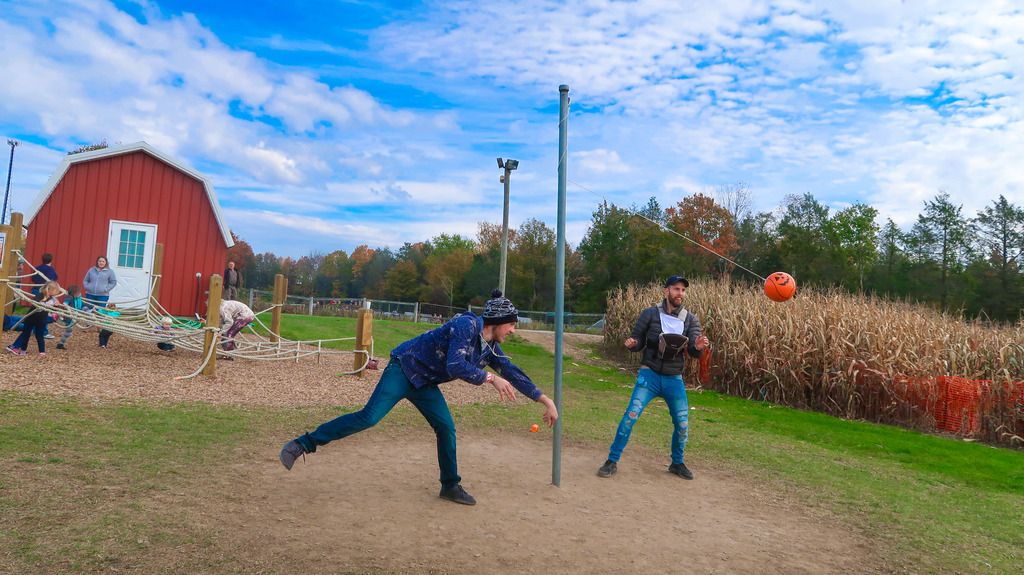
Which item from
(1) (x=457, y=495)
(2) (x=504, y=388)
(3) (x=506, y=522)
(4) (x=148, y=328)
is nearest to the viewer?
(2) (x=504, y=388)

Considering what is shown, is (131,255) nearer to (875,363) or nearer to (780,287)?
(780,287)

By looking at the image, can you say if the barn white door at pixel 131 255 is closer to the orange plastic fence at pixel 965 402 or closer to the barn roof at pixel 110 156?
the barn roof at pixel 110 156

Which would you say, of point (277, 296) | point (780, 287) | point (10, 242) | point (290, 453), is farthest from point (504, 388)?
point (277, 296)

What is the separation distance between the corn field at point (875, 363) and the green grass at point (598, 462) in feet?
3.18

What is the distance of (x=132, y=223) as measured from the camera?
17391 mm

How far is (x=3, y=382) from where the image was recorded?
28.7 ft

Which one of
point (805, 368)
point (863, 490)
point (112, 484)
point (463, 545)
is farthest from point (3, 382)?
point (805, 368)

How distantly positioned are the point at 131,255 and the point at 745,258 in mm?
42250

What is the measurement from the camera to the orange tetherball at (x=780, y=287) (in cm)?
1004

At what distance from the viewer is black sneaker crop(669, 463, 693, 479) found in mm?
7074

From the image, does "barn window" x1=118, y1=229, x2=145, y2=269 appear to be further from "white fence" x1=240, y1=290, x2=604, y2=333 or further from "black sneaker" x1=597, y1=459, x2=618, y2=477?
"black sneaker" x1=597, y1=459, x2=618, y2=477

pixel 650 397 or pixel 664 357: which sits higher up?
pixel 664 357

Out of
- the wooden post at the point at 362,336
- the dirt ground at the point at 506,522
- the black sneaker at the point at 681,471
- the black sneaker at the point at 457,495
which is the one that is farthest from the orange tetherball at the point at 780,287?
the wooden post at the point at 362,336

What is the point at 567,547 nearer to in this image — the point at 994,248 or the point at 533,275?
the point at 994,248
